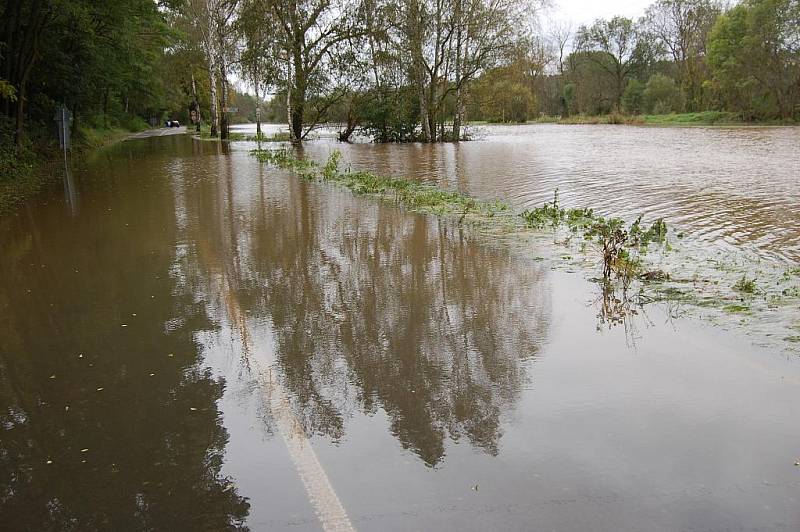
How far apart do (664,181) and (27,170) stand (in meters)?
20.0

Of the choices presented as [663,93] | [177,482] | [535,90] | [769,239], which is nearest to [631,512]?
[177,482]

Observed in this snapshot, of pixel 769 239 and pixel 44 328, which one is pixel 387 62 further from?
pixel 44 328

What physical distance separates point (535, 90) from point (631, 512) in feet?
309

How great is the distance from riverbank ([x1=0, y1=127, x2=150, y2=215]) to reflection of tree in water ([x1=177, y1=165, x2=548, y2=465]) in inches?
326

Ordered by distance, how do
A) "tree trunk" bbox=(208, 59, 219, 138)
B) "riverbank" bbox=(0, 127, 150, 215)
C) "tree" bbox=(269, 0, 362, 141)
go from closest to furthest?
"riverbank" bbox=(0, 127, 150, 215), "tree" bbox=(269, 0, 362, 141), "tree trunk" bbox=(208, 59, 219, 138)

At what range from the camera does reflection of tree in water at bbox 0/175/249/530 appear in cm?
355

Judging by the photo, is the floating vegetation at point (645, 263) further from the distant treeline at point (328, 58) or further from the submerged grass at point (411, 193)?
the distant treeline at point (328, 58)

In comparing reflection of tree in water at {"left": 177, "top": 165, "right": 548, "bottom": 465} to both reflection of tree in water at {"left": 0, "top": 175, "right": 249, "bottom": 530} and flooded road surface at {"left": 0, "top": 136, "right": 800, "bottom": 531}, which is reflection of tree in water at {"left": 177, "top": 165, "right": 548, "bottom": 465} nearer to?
flooded road surface at {"left": 0, "top": 136, "right": 800, "bottom": 531}

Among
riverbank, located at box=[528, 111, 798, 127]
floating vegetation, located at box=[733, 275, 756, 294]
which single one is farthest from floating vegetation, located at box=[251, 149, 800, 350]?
riverbank, located at box=[528, 111, 798, 127]

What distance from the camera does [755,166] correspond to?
21.2 m

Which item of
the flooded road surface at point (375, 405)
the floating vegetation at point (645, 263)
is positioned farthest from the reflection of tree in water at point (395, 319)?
the floating vegetation at point (645, 263)

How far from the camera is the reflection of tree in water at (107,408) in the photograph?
11.7ft

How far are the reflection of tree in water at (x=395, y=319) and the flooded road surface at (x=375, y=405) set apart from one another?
0.03 meters

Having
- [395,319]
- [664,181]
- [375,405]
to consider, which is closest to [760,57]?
[664,181]
